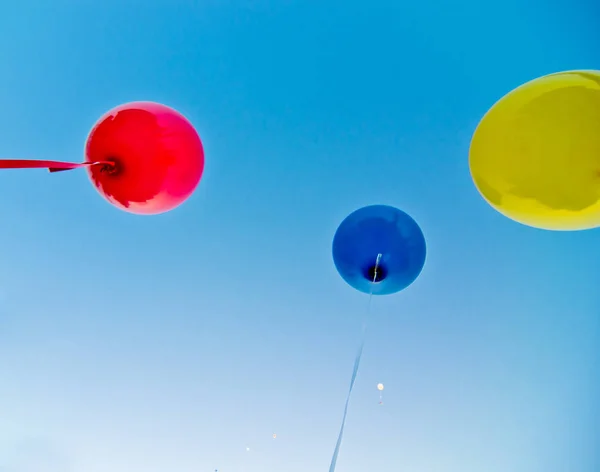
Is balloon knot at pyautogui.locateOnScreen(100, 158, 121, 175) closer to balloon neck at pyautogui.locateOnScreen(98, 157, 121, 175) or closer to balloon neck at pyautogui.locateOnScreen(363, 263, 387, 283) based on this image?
balloon neck at pyautogui.locateOnScreen(98, 157, 121, 175)

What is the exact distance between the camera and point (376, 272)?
235 cm

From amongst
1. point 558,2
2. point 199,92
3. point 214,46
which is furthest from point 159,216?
point 558,2

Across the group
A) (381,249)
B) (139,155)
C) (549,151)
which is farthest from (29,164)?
(549,151)

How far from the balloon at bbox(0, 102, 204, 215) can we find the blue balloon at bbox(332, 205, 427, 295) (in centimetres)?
96

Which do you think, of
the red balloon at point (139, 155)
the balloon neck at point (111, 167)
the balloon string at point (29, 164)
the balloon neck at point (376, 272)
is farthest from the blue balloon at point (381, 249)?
the balloon string at point (29, 164)

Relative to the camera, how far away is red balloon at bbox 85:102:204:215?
1872 mm

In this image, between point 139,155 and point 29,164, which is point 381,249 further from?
point 29,164

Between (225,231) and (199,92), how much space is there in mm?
1074

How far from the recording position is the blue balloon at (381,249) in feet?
7.59

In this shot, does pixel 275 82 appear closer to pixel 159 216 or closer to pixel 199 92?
pixel 199 92

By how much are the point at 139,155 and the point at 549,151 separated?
1.67 metres

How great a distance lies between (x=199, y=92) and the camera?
3.19m

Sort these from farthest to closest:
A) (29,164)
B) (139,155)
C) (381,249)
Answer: (381,249) → (139,155) → (29,164)

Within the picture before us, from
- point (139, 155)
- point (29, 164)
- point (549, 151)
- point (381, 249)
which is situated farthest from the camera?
point (381, 249)
